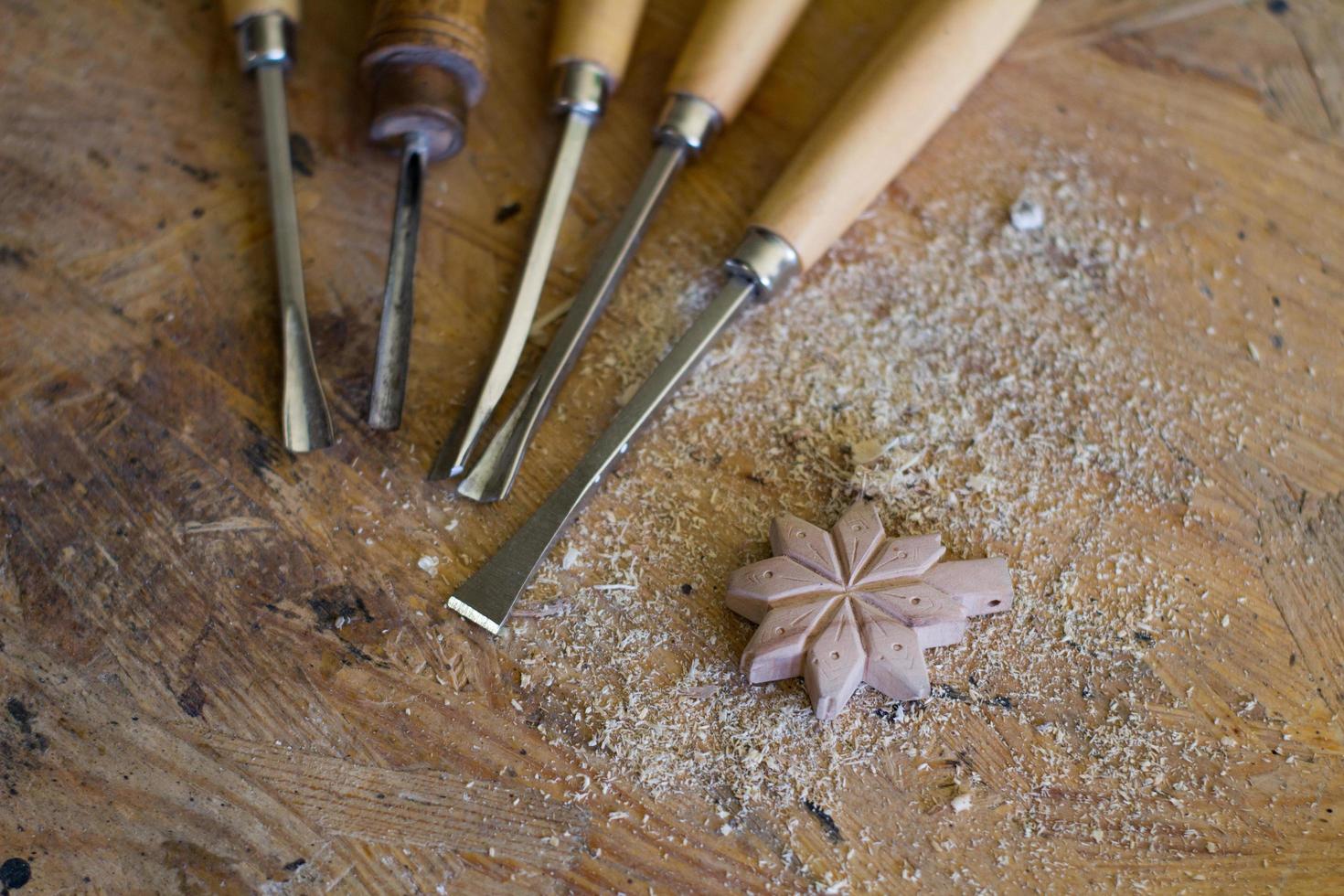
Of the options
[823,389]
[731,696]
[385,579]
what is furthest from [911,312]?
[385,579]

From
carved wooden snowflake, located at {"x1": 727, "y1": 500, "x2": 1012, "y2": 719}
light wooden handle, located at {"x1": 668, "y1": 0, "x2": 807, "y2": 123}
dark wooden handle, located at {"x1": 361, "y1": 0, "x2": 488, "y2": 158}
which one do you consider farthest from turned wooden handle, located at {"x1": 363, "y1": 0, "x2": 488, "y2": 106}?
carved wooden snowflake, located at {"x1": 727, "y1": 500, "x2": 1012, "y2": 719}

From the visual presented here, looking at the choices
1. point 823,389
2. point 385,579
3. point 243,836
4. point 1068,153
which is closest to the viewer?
point 243,836

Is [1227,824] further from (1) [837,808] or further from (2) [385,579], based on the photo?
(2) [385,579]

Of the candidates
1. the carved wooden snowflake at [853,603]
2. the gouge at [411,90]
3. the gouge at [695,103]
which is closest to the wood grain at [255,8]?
the gouge at [411,90]

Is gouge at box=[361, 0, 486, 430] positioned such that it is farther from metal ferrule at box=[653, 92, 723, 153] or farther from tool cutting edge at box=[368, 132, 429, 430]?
metal ferrule at box=[653, 92, 723, 153]

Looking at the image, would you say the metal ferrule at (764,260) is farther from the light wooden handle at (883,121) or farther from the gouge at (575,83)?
the gouge at (575,83)

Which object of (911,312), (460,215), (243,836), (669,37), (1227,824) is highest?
(669,37)
